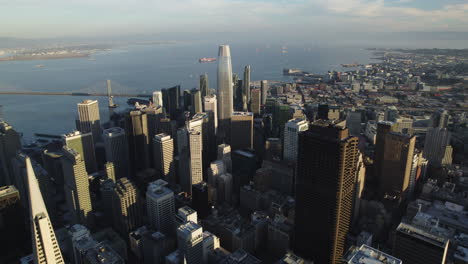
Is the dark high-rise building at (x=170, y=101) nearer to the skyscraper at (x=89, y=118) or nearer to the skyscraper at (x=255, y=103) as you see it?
the skyscraper at (x=89, y=118)

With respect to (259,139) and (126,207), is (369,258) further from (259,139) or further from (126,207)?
(259,139)

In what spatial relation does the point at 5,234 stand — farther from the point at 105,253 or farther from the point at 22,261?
the point at 105,253

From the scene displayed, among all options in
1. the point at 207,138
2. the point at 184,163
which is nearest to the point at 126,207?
the point at 184,163

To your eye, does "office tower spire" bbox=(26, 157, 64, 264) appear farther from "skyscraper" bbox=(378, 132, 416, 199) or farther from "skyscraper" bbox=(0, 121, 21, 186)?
A: "skyscraper" bbox=(0, 121, 21, 186)

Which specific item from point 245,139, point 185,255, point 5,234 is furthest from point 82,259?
point 245,139

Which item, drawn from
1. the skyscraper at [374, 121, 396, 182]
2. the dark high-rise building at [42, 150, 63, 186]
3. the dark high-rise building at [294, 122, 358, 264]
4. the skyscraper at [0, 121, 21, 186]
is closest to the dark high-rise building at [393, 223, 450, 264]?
the dark high-rise building at [294, 122, 358, 264]

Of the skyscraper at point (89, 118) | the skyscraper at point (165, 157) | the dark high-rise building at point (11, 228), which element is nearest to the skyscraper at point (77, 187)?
the dark high-rise building at point (11, 228)
